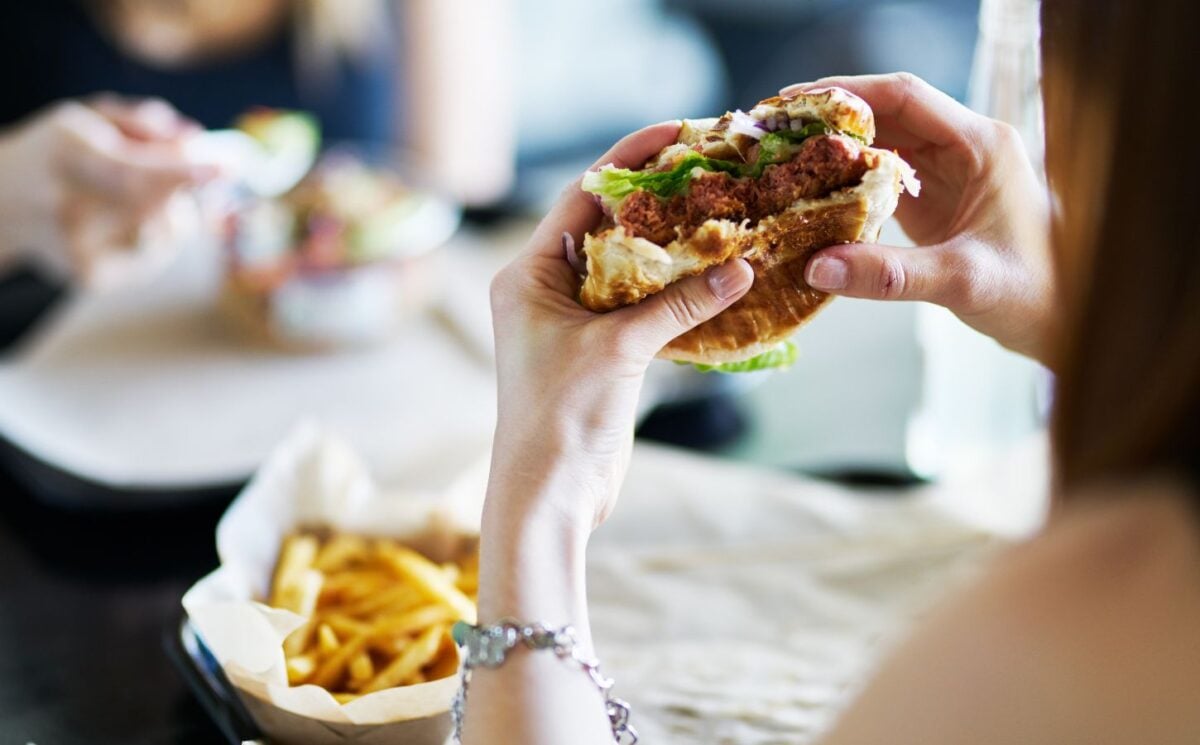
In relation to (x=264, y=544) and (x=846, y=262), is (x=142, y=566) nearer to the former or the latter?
(x=264, y=544)

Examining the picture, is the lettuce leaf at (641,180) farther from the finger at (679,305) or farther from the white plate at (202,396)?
the white plate at (202,396)

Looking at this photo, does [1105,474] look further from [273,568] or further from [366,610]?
[273,568]

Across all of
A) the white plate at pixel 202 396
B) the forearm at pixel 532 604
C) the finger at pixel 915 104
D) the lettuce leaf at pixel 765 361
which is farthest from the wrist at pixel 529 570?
the white plate at pixel 202 396

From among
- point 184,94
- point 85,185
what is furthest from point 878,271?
point 184,94

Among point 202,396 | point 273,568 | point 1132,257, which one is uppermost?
point 1132,257

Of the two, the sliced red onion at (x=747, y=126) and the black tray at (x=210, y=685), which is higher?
the sliced red onion at (x=747, y=126)

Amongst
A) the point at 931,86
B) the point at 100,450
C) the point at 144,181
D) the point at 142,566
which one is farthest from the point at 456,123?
the point at 931,86

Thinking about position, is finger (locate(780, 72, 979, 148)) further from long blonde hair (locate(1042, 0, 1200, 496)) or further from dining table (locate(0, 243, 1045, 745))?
dining table (locate(0, 243, 1045, 745))
